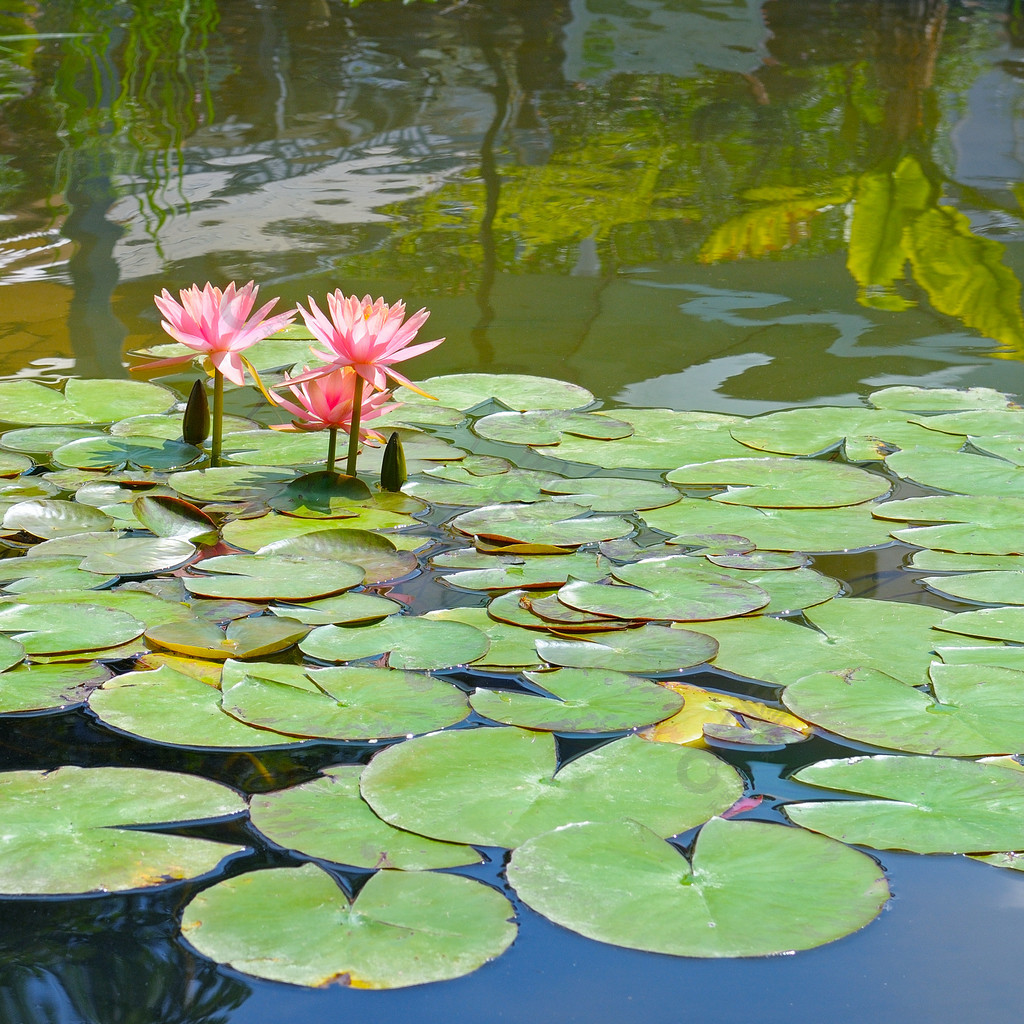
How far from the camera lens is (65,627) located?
1.06 meters

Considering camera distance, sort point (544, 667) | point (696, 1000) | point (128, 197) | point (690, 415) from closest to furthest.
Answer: point (696, 1000)
point (544, 667)
point (690, 415)
point (128, 197)

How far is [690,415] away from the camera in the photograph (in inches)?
68.0

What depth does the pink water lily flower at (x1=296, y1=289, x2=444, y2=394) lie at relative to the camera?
4.43 feet

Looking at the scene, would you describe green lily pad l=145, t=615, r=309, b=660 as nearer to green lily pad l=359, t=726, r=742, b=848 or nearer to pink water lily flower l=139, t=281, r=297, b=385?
green lily pad l=359, t=726, r=742, b=848

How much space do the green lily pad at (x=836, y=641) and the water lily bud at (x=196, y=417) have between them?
836 mm

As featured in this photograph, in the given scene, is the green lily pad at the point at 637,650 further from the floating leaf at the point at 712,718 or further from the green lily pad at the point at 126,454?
the green lily pad at the point at 126,454

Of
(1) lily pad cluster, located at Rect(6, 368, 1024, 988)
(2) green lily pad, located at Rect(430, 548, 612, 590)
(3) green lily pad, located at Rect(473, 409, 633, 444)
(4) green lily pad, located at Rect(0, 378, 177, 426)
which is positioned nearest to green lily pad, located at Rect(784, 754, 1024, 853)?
(1) lily pad cluster, located at Rect(6, 368, 1024, 988)

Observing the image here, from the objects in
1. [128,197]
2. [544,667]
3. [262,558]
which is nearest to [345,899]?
[544,667]

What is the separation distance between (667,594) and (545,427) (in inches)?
22.7

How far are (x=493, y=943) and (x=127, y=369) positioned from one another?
1522 mm

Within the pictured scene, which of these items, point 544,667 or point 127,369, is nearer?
point 544,667

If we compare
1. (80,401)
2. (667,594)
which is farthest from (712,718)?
(80,401)

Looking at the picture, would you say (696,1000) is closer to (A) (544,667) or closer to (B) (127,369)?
(A) (544,667)

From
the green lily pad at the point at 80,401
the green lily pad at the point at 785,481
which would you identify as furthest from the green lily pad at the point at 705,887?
the green lily pad at the point at 80,401
